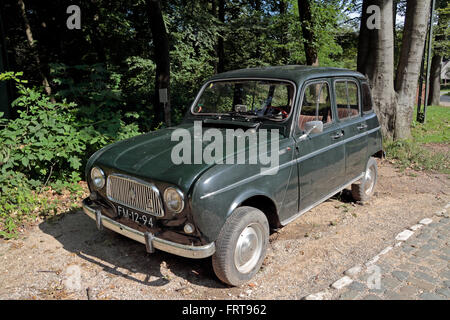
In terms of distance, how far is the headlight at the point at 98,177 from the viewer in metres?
3.75

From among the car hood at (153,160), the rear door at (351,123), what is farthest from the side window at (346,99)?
the car hood at (153,160)

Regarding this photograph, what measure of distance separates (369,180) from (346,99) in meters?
1.67

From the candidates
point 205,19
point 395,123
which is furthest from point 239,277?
point 205,19

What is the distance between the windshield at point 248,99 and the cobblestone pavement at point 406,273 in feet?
6.43

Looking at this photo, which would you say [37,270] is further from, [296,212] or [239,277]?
[296,212]

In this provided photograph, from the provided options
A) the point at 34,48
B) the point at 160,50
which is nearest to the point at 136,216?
the point at 160,50

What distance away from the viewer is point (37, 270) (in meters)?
3.82

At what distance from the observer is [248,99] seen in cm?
456

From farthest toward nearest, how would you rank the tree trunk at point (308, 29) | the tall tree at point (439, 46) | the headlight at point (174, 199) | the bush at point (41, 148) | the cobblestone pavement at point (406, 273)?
1. the tall tree at point (439, 46)
2. the tree trunk at point (308, 29)
3. the bush at point (41, 148)
4. the cobblestone pavement at point (406, 273)
5. the headlight at point (174, 199)

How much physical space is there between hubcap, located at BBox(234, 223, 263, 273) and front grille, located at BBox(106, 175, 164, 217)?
2.75 feet

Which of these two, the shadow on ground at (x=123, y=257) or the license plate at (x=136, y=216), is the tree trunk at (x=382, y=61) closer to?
the shadow on ground at (x=123, y=257)

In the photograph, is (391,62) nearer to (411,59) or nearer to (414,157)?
(411,59)

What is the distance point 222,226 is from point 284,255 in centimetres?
129

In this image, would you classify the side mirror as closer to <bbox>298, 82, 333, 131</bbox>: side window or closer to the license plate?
<bbox>298, 82, 333, 131</bbox>: side window
